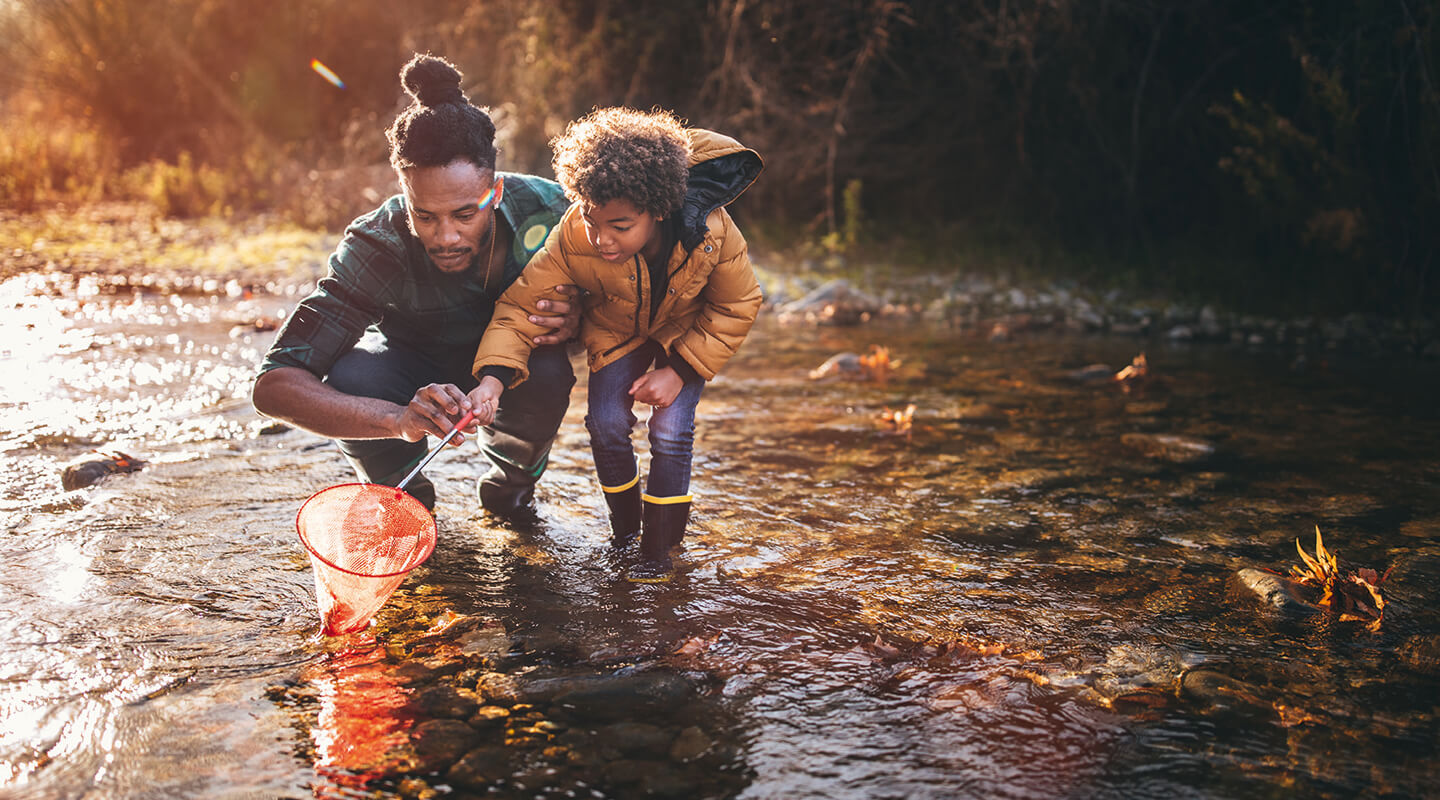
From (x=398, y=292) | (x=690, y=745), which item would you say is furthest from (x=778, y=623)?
(x=398, y=292)

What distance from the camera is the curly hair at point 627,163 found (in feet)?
8.87

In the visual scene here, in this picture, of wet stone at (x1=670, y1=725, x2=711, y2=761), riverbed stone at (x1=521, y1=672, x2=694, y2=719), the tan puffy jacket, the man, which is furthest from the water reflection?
the tan puffy jacket

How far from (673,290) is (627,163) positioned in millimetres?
448

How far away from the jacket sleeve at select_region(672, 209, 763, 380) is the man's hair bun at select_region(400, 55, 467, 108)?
34.2 inches

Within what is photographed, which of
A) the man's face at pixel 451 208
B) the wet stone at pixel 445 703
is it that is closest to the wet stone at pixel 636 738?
the wet stone at pixel 445 703

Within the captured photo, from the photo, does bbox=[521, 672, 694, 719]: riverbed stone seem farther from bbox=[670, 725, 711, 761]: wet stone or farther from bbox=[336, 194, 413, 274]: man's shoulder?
bbox=[336, 194, 413, 274]: man's shoulder

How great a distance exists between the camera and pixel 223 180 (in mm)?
12578

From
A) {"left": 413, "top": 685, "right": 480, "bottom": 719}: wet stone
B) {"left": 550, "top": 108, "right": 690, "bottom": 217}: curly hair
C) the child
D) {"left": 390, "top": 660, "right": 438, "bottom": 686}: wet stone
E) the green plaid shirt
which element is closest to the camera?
{"left": 413, "top": 685, "right": 480, "bottom": 719}: wet stone

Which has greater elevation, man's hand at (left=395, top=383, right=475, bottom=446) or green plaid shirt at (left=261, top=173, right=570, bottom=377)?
green plaid shirt at (left=261, top=173, right=570, bottom=377)

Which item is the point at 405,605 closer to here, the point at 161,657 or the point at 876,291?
the point at 161,657

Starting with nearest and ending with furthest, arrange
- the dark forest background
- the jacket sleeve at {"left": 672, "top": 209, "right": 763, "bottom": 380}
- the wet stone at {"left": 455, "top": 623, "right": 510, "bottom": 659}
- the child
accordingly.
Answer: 1. the wet stone at {"left": 455, "top": 623, "right": 510, "bottom": 659}
2. the child
3. the jacket sleeve at {"left": 672, "top": 209, "right": 763, "bottom": 380}
4. the dark forest background

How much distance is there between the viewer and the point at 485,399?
2.87 m

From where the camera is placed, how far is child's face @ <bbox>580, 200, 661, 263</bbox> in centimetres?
275

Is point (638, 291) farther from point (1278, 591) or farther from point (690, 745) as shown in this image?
point (1278, 591)
